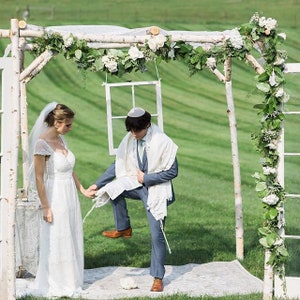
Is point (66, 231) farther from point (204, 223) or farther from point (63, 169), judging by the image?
point (204, 223)

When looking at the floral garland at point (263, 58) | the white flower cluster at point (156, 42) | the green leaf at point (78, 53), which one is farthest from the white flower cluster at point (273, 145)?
the green leaf at point (78, 53)

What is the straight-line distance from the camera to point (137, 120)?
9.32m

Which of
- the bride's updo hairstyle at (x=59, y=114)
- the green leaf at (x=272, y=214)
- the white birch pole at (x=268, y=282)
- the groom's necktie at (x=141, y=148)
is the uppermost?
the bride's updo hairstyle at (x=59, y=114)

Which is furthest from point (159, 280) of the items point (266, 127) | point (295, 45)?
point (295, 45)

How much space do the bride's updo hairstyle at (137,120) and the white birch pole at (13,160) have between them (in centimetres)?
132

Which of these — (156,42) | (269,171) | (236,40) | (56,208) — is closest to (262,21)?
(236,40)

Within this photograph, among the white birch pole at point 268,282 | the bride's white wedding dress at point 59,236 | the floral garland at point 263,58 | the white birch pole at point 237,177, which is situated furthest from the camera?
the white birch pole at point 237,177

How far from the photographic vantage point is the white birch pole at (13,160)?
8359mm

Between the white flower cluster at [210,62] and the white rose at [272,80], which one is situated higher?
the white flower cluster at [210,62]

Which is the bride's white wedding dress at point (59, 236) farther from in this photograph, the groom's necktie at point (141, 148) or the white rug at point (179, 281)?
the groom's necktie at point (141, 148)

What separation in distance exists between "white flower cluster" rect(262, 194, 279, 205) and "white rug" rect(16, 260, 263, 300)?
1.25m

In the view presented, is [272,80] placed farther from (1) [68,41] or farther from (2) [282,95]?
(1) [68,41]

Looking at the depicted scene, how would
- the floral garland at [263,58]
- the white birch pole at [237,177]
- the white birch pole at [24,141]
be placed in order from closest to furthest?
the floral garland at [263,58] < the white birch pole at [24,141] < the white birch pole at [237,177]

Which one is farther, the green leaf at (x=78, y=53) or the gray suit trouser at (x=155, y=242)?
the gray suit trouser at (x=155, y=242)
